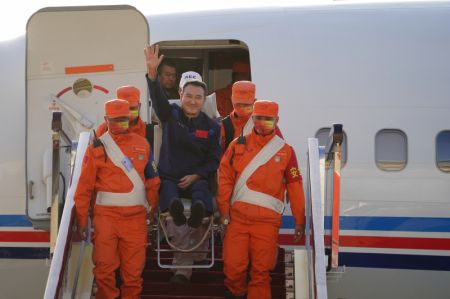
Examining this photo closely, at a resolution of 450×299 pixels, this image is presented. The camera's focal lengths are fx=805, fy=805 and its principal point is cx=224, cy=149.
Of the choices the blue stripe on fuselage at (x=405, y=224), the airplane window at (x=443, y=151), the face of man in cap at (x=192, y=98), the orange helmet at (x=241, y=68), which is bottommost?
the blue stripe on fuselage at (x=405, y=224)

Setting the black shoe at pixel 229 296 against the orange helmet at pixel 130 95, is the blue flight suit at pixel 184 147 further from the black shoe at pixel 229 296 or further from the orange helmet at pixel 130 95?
the black shoe at pixel 229 296

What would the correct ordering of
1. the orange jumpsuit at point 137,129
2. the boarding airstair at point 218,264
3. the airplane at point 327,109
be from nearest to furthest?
the boarding airstair at point 218,264 → the orange jumpsuit at point 137,129 → the airplane at point 327,109

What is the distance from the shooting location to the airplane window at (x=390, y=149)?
300 inches

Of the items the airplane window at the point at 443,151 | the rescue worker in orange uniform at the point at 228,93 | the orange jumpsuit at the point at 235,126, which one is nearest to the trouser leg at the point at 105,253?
the orange jumpsuit at the point at 235,126

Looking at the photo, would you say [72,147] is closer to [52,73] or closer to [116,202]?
[116,202]

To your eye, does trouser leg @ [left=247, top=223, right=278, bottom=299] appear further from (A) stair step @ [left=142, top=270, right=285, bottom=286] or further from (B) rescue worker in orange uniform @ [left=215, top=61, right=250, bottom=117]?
(B) rescue worker in orange uniform @ [left=215, top=61, right=250, bottom=117]

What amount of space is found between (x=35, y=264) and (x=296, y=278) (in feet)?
9.06

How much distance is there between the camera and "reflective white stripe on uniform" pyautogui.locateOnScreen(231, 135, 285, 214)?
19.7ft

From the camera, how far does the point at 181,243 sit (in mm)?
6406

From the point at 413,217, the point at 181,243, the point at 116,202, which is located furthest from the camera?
the point at 413,217

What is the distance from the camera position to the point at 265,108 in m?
5.95

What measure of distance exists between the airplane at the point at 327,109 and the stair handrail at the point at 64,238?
1.02 m

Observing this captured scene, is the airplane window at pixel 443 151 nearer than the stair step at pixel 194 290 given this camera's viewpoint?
No

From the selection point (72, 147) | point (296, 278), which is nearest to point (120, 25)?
point (72, 147)
